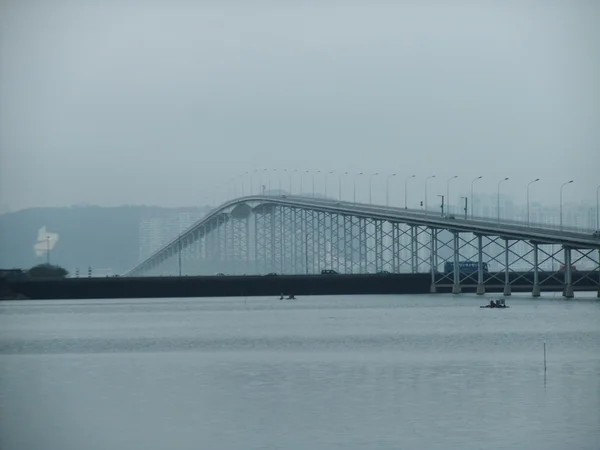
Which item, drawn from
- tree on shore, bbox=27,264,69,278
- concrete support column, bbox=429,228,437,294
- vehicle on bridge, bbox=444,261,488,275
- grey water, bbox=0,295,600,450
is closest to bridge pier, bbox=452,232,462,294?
concrete support column, bbox=429,228,437,294

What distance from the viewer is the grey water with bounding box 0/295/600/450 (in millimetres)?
25406

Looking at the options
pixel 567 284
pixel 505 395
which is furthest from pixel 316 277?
pixel 505 395

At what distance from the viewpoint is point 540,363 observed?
127 feet

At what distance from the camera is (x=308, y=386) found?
111 ft

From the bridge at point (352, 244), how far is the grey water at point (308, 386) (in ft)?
91.8

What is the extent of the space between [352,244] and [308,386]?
104 meters

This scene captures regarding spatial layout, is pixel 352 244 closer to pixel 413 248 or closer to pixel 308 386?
pixel 413 248

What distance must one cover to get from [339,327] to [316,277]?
5144 cm

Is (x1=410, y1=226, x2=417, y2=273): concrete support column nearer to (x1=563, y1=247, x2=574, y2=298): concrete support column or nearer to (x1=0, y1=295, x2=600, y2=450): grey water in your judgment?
(x1=563, y1=247, x2=574, y2=298): concrete support column

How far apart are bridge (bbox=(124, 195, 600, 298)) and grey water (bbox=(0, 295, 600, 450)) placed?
2799 centimetres

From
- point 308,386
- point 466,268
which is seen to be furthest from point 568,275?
point 308,386

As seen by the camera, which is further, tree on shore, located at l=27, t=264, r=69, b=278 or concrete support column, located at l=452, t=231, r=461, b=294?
tree on shore, located at l=27, t=264, r=69, b=278

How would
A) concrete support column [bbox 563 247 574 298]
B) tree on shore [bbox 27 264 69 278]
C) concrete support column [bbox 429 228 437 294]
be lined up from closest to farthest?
concrete support column [bbox 563 247 574 298] → concrete support column [bbox 429 228 437 294] → tree on shore [bbox 27 264 69 278]

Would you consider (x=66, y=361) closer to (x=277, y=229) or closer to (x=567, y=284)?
(x=567, y=284)
